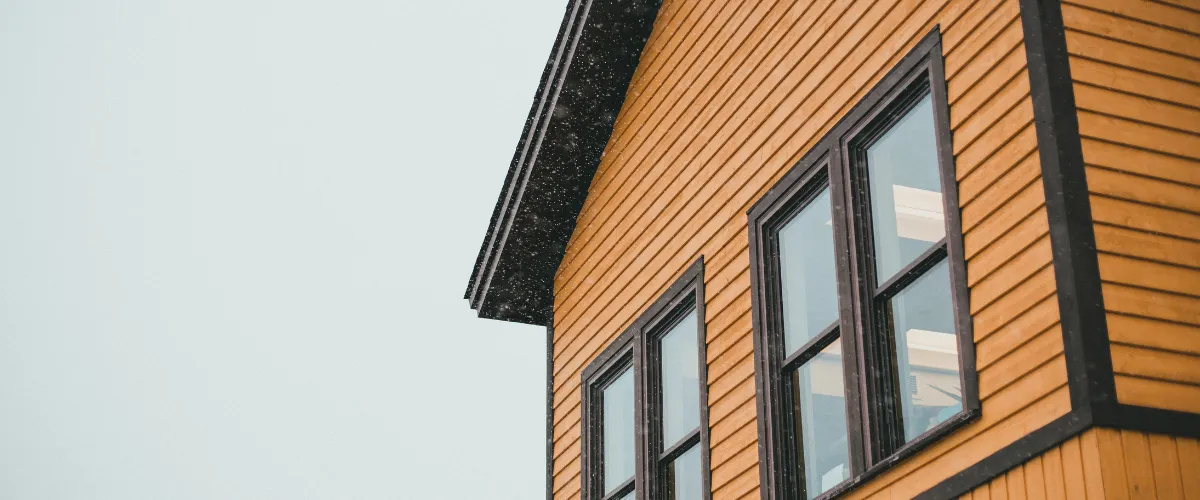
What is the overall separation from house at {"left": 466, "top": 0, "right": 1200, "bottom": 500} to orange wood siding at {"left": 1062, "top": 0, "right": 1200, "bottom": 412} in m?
0.01

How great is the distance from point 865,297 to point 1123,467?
2250mm

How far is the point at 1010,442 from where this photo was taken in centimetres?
645

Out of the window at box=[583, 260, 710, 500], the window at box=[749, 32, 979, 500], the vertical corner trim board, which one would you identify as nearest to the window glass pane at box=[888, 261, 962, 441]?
the window at box=[749, 32, 979, 500]

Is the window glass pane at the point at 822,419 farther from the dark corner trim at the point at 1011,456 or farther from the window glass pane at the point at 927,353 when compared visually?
the dark corner trim at the point at 1011,456

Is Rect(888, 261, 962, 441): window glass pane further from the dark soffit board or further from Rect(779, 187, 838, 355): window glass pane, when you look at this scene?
the dark soffit board

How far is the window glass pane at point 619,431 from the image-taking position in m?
11.3

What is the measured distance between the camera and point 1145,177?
6.59 meters

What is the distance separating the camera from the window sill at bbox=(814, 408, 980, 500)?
6.75 m

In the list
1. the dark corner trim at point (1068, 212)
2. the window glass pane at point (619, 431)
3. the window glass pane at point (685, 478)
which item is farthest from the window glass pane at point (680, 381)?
the dark corner trim at point (1068, 212)

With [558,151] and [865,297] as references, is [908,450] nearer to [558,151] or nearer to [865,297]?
[865,297]

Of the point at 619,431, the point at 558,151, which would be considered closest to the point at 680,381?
the point at 619,431

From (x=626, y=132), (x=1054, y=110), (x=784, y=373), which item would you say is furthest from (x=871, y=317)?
(x=626, y=132)

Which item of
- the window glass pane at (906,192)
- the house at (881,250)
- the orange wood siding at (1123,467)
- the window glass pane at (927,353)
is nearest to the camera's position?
the orange wood siding at (1123,467)

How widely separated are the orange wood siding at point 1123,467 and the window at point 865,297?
0.69 m
